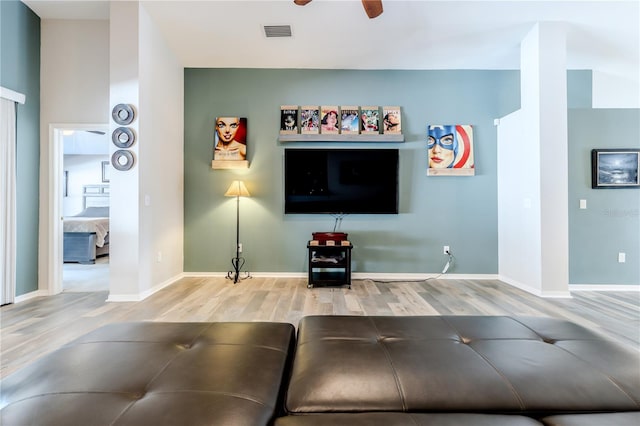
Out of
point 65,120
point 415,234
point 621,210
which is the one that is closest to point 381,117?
point 415,234

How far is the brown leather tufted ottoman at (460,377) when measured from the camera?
786 millimetres

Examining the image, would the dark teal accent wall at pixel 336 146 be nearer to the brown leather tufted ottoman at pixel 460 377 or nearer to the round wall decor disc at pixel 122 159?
the round wall decor disc at pixel 122 159

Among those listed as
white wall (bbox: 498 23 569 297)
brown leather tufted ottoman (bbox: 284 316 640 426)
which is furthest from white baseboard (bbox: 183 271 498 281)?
brown leather tufted ottoman (bbox: 284 316 640 426)

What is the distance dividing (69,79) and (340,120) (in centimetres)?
341

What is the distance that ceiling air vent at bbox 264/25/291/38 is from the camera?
3389 mm

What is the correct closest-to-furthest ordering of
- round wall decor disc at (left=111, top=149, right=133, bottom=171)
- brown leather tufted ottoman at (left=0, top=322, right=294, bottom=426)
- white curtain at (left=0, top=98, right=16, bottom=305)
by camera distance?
brown leather tufted ottoman at (left=0, top=322, right=294, bottom=426) → white curtain at (left=0, top=98, right=16, bottom=305) → round wall decor disc at (left=111, top=149, right=133, bottom=171)

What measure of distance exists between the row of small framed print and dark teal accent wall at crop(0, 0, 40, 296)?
2924 mm

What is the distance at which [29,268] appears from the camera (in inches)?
128

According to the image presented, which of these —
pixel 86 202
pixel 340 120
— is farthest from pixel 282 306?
pixel 86 202

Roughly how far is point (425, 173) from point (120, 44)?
13.3 feet

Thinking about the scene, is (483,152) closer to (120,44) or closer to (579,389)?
(579,389)

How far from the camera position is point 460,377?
89cm

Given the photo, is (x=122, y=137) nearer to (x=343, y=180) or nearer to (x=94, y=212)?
(x=343, y=180)

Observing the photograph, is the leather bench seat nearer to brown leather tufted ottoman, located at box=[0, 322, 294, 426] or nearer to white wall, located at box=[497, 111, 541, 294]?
brown leather tufted ottoman, located at box=[0, 322, 294, 426]
